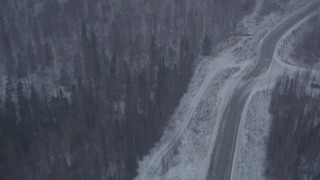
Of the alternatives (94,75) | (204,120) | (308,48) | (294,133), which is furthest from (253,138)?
(94,75)

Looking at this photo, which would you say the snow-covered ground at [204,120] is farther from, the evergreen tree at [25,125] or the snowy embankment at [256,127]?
the evergreen tree at [25,125]

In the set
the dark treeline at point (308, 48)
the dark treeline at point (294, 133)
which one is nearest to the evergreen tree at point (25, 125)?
the dark treeline at point (294, 133)

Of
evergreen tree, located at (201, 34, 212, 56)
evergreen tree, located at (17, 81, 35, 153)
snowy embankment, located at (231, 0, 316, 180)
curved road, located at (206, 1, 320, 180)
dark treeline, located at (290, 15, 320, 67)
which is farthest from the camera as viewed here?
evergreen tree, located at (201, 34, 212, 56)

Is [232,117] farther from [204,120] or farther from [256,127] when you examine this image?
[204,120]

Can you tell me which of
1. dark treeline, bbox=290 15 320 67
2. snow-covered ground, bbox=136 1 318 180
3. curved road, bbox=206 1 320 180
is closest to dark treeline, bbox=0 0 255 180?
snow-covered ground, bbox=136 1 318 180

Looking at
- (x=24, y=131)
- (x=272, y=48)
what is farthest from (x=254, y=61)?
(x=24, y=131)

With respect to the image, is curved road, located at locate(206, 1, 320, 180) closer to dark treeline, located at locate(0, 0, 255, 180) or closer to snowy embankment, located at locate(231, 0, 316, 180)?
snowy embankment, located at locate(231, 0, 316, 180)

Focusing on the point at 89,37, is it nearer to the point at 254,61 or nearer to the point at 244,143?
the point at 254,61
